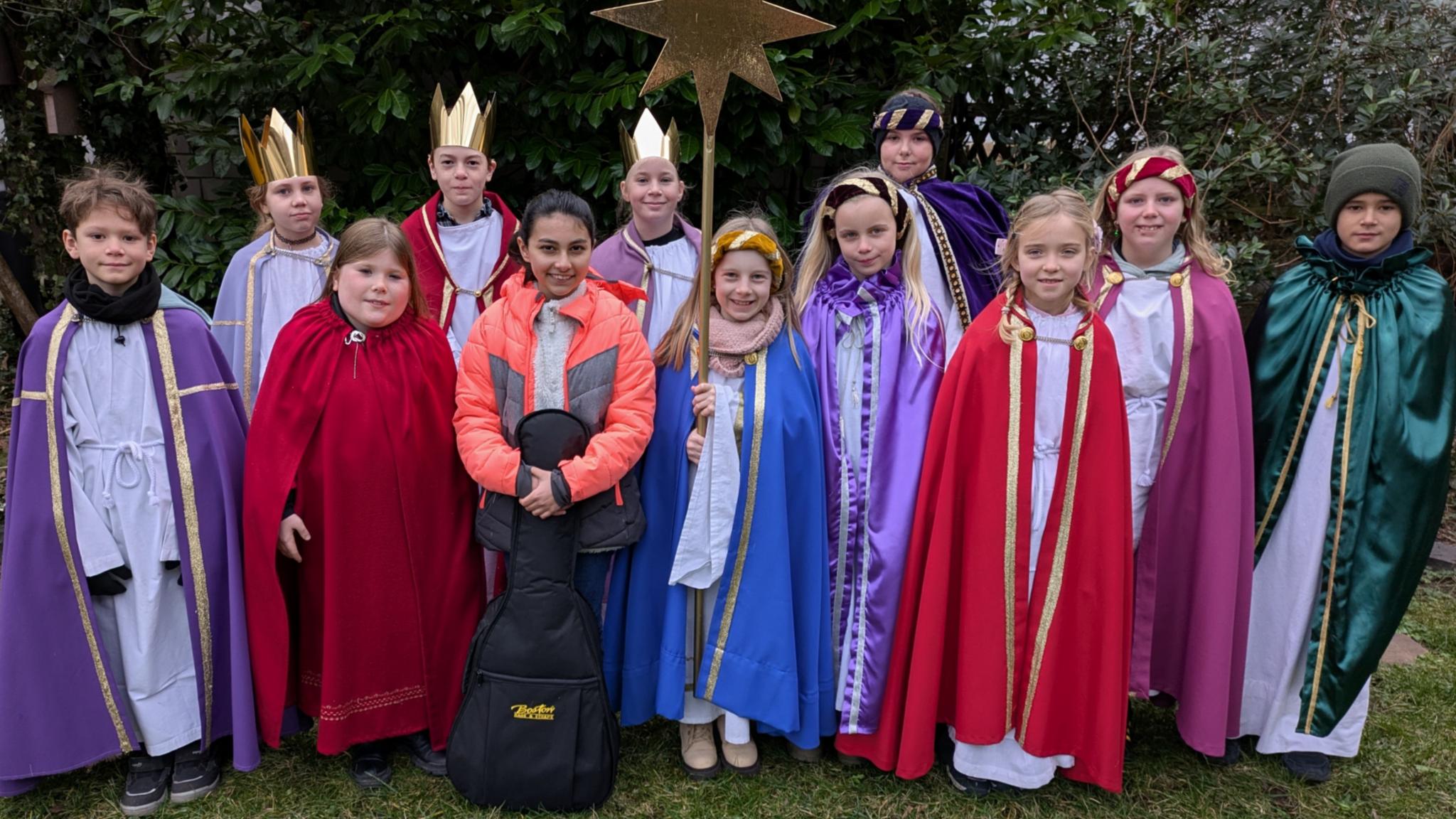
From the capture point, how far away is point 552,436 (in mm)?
2896

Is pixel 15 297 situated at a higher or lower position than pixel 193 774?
higher

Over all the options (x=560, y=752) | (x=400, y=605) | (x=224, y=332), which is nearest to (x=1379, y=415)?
(x=560, y=752)

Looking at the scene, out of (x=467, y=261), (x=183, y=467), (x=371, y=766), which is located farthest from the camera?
(x=467, y=261)

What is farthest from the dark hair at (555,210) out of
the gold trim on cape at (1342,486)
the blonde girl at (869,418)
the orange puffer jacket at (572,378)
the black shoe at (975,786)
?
the gold trim on cape at (1342,486)

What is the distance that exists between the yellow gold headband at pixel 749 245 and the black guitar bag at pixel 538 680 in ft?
2.34

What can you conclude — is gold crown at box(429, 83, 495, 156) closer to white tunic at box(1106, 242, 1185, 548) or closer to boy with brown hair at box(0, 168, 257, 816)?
boy with brown hair at box(0, 168, 257, 816)

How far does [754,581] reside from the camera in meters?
3.08

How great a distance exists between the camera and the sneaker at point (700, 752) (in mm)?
3244

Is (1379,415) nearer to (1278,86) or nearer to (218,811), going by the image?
(1278,86)

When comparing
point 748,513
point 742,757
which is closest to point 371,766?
point 742,757

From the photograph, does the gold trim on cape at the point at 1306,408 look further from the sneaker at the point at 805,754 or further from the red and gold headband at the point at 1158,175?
the sneaker at the point at 805,754

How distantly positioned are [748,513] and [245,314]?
2239 mm

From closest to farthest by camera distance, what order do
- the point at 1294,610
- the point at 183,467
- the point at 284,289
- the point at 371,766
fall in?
the point at 183,467 → the point at 371,766 → the point at 1294,610 → the point at 284,289

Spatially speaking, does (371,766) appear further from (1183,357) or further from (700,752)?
(1183,357)
